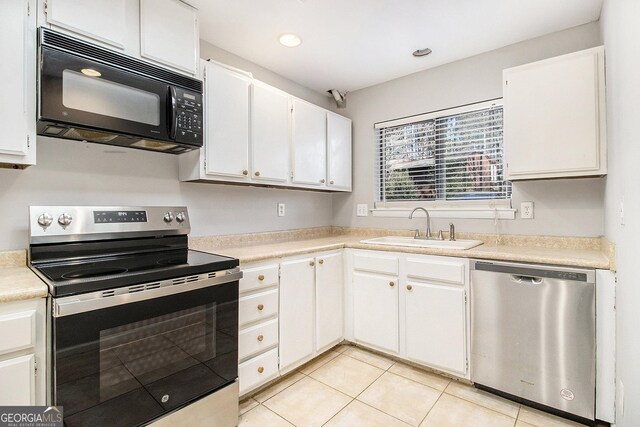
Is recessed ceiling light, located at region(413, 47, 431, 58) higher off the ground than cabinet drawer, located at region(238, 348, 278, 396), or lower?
higher

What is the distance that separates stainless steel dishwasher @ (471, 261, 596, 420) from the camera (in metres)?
1.67

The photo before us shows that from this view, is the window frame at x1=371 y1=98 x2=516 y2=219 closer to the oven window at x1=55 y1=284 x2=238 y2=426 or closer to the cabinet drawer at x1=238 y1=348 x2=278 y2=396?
the cabinet drawer at x1=238 y1=348 x2=278 y2=396

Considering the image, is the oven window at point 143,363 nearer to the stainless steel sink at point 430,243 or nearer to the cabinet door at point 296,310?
the cabinet door at point 296,310

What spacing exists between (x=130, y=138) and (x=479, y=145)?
2479mm

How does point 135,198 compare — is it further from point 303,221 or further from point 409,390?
point 409,390

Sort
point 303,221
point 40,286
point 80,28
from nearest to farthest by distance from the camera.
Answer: point 40,286 → point 80,28 → point 303,221

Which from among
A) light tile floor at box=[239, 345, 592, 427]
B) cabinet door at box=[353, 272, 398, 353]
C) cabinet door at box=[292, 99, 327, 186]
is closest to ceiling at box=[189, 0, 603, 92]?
cabinet door at box=[292, 99, 327, 186]

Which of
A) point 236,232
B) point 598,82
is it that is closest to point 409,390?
point 236,232

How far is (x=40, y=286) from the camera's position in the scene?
119 cm

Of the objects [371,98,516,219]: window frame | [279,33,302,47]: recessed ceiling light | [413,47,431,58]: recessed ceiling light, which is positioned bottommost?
[371,98,516,219]: window frame

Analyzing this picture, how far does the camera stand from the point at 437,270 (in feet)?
7.01

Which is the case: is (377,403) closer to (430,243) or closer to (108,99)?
(430,243)

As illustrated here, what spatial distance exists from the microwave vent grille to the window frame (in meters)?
1.86

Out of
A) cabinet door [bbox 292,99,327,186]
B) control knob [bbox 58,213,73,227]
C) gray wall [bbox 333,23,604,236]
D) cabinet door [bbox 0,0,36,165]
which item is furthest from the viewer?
cabinet door [bbox 292,99,327,186]
